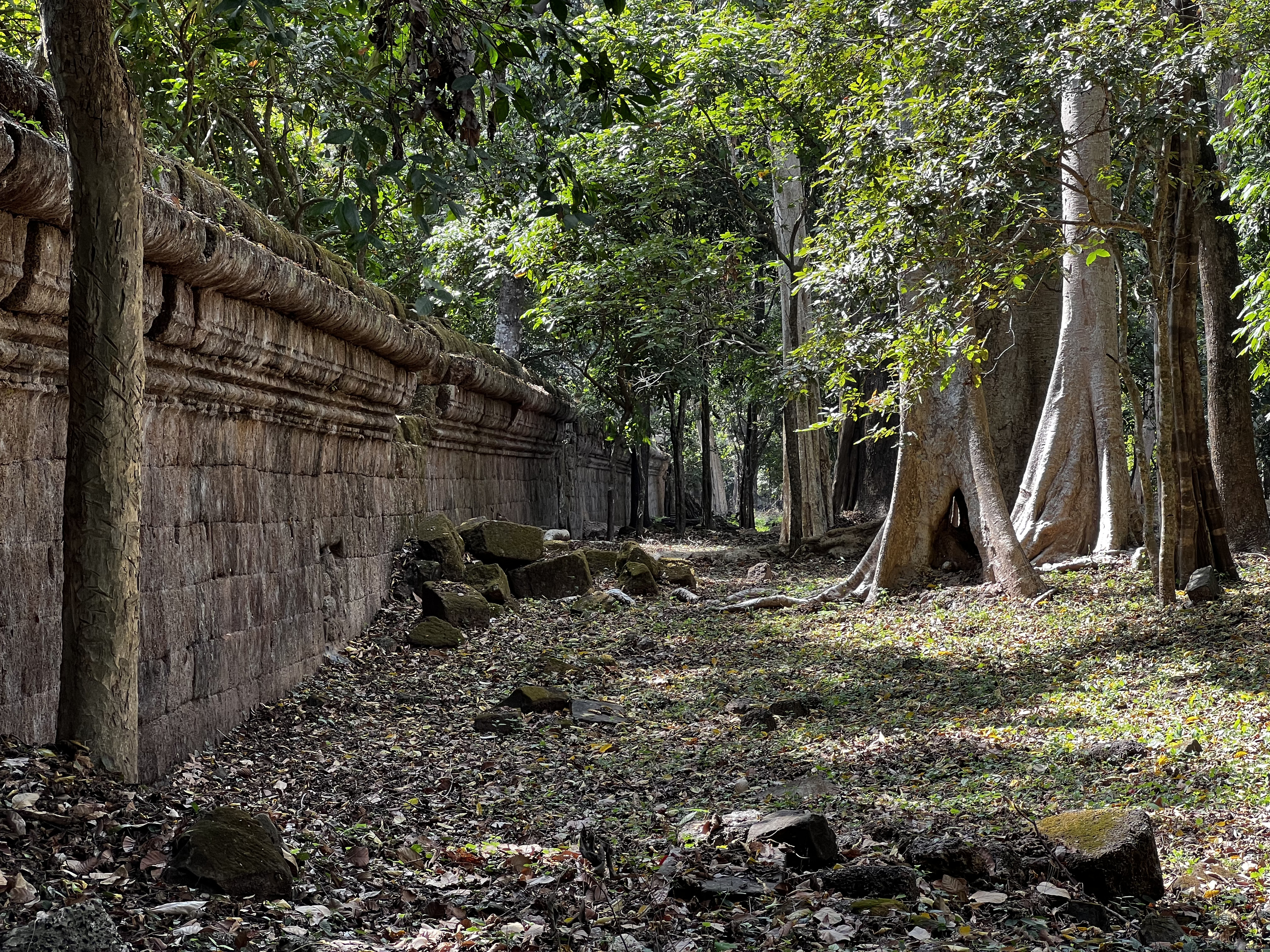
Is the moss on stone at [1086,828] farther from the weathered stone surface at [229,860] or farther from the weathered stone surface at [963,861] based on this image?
the weathered stone surface at [229,860]

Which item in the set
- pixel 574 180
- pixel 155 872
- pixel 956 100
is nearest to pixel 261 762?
pixel 155 872

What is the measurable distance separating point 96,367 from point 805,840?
265cm

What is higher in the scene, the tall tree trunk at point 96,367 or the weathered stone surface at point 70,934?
the tall tree trunk at point 96,367

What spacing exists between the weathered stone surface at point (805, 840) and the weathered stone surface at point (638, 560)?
24.4ft

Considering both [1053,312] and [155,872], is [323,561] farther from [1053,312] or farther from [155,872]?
[1053,312]

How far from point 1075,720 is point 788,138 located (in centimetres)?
916

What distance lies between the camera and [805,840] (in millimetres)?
3654

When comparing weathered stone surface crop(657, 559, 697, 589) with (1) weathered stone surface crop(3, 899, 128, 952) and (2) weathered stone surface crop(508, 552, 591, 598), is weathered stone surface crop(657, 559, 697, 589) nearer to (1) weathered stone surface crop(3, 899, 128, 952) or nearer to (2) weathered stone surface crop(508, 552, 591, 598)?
(2) weathered stone surface crop(508, 552, 591, 598)

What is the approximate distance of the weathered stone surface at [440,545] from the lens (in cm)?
886

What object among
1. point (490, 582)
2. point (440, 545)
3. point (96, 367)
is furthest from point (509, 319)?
point (96, 367)

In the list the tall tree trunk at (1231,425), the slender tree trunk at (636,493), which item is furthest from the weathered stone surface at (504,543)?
the slender tree trunk at (636,493)

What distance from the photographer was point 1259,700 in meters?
5.34

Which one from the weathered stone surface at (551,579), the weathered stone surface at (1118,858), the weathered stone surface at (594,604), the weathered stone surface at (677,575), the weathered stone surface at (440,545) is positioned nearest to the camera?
the weathered stone surface at (1118,858)

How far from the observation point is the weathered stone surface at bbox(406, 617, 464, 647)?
7.59 m
